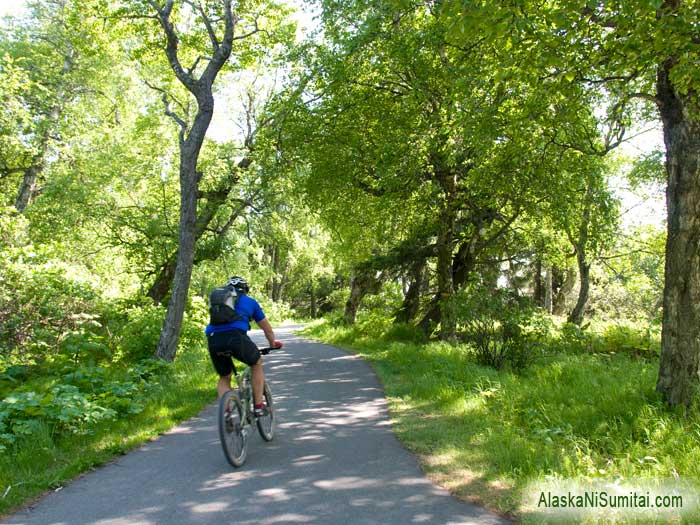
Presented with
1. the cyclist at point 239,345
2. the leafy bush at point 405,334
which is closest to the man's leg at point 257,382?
the cyclist at point 239,345

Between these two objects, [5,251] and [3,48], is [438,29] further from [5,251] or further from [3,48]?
[3,48]

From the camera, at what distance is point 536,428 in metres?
6.07

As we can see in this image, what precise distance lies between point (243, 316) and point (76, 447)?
2368 millimetres

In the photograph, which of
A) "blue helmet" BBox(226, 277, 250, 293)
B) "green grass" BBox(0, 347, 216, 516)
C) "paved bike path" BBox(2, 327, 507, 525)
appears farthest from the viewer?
"blue helmet" BBox(226, 277, 250, 293)

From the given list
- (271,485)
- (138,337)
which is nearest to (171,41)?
(138,337)

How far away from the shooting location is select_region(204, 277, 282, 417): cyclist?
543 centimetres

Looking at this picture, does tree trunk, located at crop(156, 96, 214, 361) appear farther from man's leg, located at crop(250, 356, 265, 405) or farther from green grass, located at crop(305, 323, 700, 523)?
man's leg, located at crop(250, 356, 265, 405)

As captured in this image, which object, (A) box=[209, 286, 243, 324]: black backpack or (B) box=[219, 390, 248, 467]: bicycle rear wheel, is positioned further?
(A) box=[209, 286, 243, 324]: black backpack

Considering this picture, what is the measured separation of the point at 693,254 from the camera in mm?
6332

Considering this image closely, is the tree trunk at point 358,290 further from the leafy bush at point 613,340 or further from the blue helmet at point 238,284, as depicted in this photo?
the blue helmet at point 238,284

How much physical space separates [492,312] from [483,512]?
639 cm

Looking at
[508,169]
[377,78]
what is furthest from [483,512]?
[377,78]

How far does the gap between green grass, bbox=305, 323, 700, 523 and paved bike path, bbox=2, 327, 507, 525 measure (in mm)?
394

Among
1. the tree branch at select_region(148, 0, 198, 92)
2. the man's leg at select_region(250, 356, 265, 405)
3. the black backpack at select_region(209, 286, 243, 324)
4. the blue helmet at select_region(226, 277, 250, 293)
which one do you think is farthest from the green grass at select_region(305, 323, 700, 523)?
the tree branch at select_region(148, 0, 198, 92)
